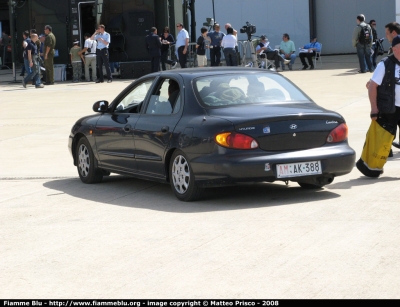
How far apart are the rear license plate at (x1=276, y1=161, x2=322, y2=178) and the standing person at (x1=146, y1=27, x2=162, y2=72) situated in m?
21.3

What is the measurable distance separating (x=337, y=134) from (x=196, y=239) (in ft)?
8.43

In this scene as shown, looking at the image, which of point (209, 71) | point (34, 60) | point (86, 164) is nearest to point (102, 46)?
point (34, 60)

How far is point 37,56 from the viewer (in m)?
29.9

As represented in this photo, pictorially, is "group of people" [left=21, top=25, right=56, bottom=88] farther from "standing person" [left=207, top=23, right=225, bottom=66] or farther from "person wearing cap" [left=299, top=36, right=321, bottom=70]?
"person wearing cap" [left=299, top=36, right=321, bottom=70]

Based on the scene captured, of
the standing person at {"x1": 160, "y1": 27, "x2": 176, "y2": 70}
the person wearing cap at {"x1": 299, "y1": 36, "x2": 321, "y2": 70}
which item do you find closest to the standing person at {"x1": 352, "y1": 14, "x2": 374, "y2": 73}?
the person wearing cap at {"x1": 299, "y1": 36, "x2": 321, "y2": 70}

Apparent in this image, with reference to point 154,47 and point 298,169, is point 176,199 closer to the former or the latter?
point 298,169

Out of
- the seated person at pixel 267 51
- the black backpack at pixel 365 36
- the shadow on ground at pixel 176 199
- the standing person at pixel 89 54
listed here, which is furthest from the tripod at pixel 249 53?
the shadow on ground at pixel 176 199

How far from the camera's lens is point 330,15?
4362 cm

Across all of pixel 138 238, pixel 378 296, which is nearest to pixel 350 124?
pixel 138 238

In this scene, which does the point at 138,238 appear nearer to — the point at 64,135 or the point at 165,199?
the point at 165,199

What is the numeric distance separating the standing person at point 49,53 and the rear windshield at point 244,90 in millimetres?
20449

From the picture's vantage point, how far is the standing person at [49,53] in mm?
29875

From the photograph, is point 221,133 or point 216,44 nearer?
point 221,133

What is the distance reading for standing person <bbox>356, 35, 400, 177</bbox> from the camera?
10391 millimetres
